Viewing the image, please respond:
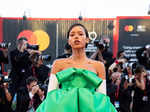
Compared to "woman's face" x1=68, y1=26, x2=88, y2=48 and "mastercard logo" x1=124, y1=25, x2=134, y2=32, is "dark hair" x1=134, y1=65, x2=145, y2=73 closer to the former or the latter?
"woman's face" x1=68, y1=26, x2=88, y2=48

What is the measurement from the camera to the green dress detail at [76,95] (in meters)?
2.54

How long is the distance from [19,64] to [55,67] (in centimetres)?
310

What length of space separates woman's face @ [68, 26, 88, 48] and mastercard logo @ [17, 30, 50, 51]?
7.10 m

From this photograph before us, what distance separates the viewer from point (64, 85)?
2795 mm

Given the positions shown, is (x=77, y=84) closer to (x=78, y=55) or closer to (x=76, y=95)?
(x=76, y=95)

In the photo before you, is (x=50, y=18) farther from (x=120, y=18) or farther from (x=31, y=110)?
(x=31, y=110)

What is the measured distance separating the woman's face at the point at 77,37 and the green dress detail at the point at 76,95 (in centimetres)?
24

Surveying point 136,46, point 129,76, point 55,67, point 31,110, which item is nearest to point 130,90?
point 129,76

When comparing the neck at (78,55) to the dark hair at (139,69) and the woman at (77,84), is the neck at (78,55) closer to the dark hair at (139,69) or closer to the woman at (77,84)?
the woman at (77,84)

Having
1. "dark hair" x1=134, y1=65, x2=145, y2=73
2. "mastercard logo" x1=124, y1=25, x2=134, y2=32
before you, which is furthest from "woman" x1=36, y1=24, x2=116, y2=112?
"mastercard logo" x1=124, y1=25, x2=134, y2=32

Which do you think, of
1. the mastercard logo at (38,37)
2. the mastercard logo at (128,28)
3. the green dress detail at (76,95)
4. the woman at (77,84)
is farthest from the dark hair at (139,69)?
the mastercard logo at (38,37)

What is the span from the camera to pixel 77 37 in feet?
9.30

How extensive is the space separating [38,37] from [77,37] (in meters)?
7.38

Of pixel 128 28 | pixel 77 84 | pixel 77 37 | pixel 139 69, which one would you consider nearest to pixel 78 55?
pixel 77 37
